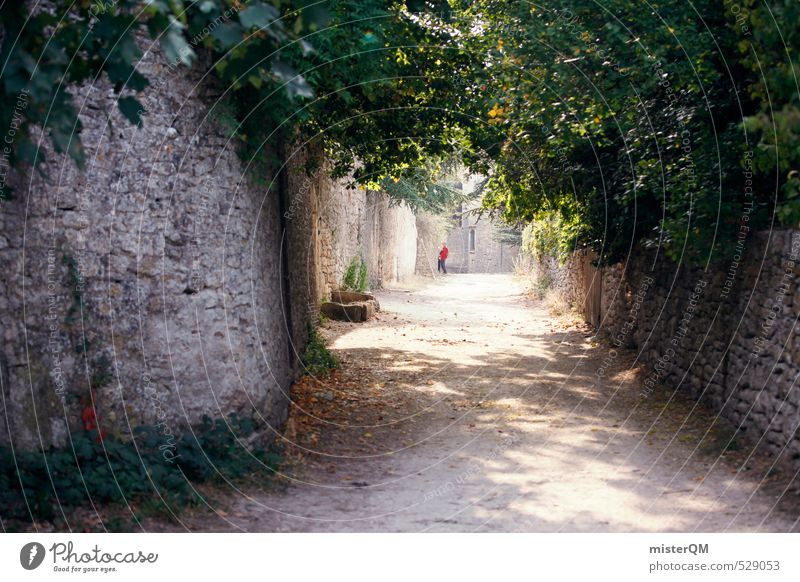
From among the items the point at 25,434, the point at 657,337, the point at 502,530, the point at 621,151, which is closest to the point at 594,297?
the point at 657,337

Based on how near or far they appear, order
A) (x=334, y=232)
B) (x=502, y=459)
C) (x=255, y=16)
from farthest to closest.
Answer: (x=334, y=232), (x=502, y=459), (x=255, y=16)

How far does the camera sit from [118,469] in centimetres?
527

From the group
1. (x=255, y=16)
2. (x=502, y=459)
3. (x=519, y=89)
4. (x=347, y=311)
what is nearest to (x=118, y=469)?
(x=502, y=459)

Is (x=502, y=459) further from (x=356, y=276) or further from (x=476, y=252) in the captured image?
(x=476, y=252)

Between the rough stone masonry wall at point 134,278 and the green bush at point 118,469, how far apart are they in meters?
0.13

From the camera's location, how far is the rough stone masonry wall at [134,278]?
524cm

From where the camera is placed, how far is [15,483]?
4.91 metres

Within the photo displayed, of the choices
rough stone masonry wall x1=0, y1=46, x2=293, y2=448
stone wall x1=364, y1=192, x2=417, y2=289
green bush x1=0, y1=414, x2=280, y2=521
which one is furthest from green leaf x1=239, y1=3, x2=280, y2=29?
stone wall x1=364, y1=192, x2=417, y2=289

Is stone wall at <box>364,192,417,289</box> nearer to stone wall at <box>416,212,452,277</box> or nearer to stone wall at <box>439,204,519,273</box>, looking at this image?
stone wall at <box>416,212,452,277</box>

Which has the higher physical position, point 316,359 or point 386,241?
point 386,241

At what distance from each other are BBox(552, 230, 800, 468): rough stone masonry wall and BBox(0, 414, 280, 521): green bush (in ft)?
13.8

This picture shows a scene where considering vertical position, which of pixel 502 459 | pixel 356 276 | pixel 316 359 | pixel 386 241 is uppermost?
pixel 386 241

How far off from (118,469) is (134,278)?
1344 mm

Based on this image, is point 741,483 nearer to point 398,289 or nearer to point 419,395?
point 419,395
